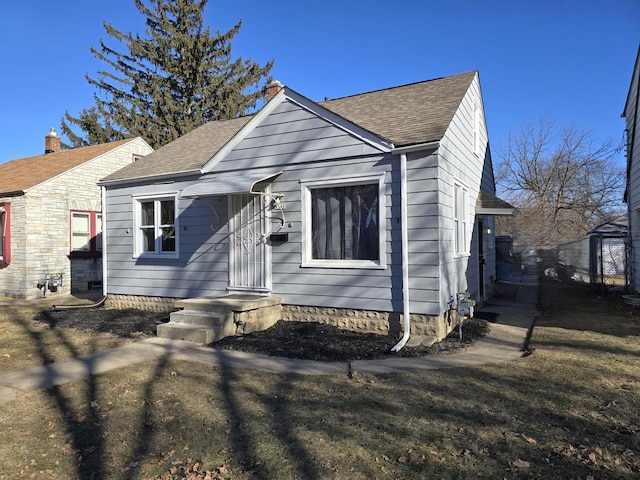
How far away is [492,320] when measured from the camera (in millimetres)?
9109

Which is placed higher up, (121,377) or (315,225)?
(315,225)

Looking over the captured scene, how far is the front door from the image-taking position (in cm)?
865

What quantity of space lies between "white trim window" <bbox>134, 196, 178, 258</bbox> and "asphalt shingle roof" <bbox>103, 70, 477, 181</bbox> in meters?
0.70

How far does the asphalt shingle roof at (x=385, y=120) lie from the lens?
7516 millimetres

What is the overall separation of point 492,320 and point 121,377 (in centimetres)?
706

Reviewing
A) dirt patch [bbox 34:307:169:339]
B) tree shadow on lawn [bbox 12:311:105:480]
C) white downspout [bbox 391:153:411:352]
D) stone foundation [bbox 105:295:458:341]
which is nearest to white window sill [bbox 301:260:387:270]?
white downspout [bbox 391:153:411:352]

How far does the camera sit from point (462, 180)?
29.1 feet

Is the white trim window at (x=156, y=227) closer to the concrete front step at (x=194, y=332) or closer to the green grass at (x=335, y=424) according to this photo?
the concrete front step at (x=194, y=332)

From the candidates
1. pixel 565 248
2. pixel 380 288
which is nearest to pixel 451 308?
pixel 380 288

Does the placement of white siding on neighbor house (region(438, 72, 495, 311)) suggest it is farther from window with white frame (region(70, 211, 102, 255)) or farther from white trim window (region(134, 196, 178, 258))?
window with white frame (region(70, 211, 102, 255))

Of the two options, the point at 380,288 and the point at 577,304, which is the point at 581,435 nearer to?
the point at 380,288

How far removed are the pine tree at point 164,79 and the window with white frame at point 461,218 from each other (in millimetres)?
21043

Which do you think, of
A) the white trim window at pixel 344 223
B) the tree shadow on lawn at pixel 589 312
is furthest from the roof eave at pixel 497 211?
the white trim window at pixel 344 223

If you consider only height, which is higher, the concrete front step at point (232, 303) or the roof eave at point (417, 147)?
the roof eave at point (417, 147)
